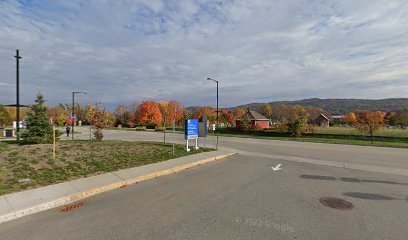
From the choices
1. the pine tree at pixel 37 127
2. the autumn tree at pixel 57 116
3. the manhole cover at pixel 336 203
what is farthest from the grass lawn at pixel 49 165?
the manhole cover at pixel 336 203

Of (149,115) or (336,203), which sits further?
(149,115)

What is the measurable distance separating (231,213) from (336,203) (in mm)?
2994

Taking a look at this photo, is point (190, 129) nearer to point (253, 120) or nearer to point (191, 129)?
point (191, 129)

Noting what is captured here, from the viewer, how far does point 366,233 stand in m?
4.54

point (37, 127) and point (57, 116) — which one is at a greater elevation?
point (57, 116)

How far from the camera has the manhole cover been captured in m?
5.92

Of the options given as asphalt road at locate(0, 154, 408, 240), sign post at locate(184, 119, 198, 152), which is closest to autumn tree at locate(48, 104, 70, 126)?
sign post at locate(184, 119, 198, 152)

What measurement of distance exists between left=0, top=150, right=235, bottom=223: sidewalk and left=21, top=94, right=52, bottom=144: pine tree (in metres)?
10.1

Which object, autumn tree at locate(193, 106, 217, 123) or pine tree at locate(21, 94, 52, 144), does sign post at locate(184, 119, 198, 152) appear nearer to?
pine tree at locate(21, 94, 52, 144)

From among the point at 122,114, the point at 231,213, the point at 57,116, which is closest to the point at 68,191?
the point at 231,213

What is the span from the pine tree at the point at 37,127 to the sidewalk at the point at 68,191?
398 inches

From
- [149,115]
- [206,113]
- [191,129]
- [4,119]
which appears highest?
[206,113]

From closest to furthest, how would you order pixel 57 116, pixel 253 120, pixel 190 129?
pixel 190 129, pixel 57 116, pixel 253 120

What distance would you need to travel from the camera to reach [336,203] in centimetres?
620
